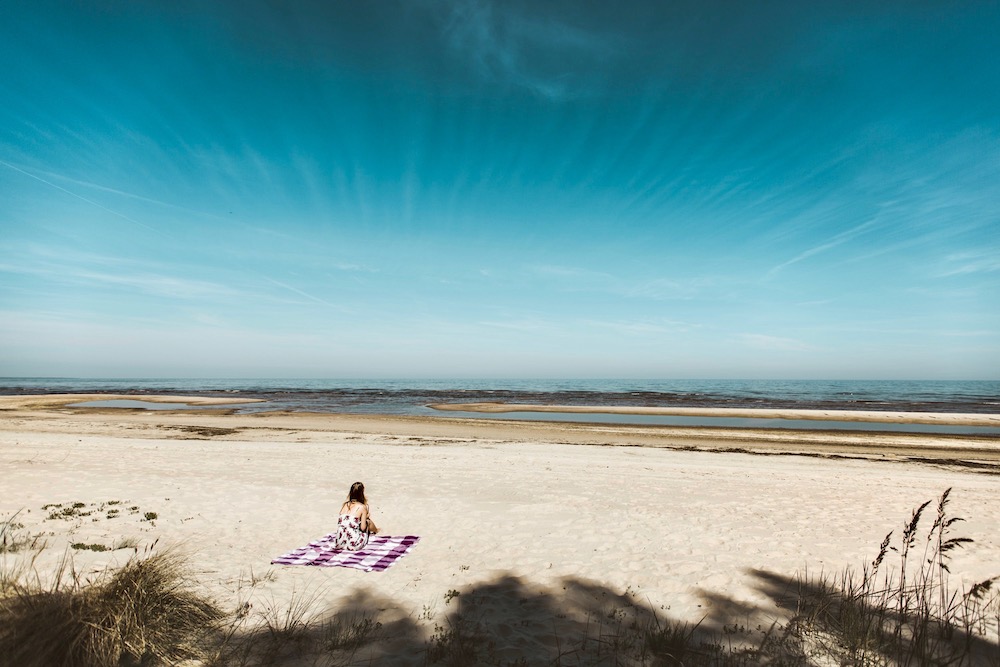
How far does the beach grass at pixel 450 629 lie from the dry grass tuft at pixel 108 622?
0.04 feet

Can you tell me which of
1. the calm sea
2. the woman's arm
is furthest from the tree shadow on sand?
the calm sea

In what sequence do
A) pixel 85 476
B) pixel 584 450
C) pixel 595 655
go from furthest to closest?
pixel 584 450
pixel 85 476
pixel 595 655

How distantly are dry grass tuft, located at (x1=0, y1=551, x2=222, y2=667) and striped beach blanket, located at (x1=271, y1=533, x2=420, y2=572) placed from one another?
7.36 ft

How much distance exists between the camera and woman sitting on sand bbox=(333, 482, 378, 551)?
8.19 m

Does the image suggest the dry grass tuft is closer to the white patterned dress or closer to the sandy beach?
the sandy beach

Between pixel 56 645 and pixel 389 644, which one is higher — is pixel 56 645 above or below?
above

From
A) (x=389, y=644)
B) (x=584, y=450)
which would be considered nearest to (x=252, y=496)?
(x=389, y=644)

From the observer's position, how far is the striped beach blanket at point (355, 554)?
7.58 meters

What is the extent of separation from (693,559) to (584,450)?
534 inches

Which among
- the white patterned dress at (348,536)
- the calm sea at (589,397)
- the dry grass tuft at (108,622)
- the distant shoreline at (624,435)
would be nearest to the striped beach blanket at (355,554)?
the white patterned dress at (348,536)

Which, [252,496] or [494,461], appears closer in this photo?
[252,496]

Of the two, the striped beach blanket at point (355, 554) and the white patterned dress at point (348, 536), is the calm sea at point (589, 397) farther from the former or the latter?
the white patterned dress at point (348, 536)

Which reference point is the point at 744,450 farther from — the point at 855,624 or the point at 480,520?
the point at 855,624

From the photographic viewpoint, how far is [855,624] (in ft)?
17.6
